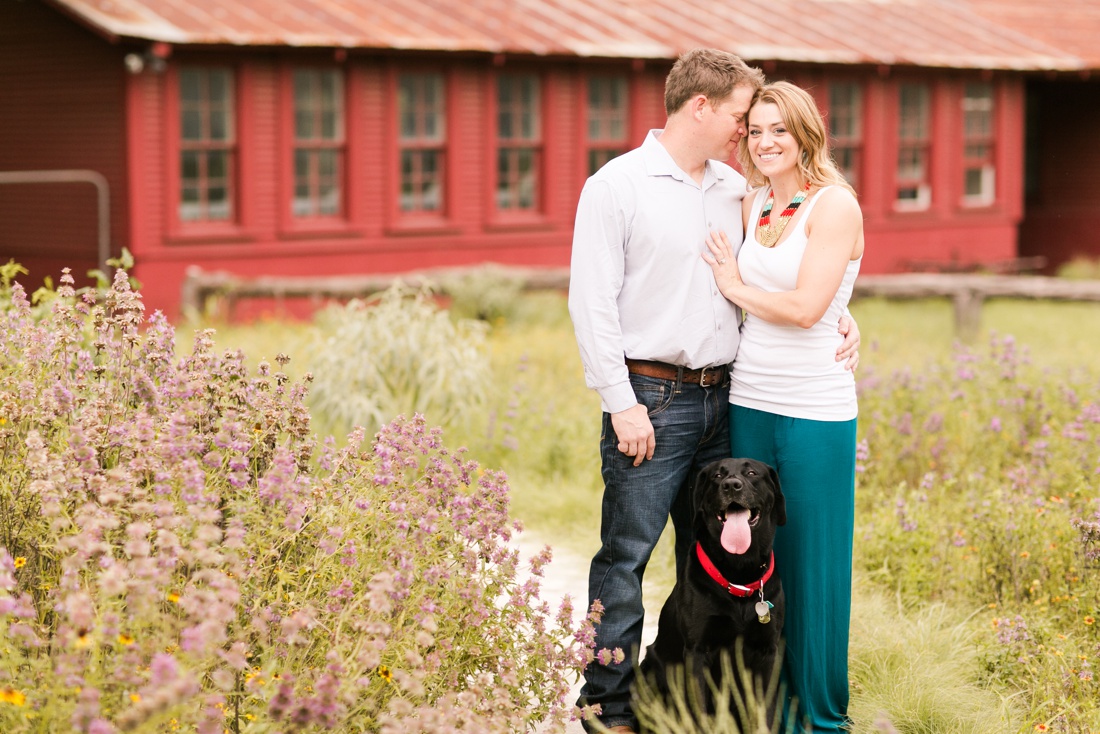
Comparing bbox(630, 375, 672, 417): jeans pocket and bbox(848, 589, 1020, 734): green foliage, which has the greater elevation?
bbox(630, 375, 672, 417): jeans pocket

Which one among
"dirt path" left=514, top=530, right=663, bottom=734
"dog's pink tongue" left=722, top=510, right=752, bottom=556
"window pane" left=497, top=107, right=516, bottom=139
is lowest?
"dirt path" left=514, top=530, right=663, bottom=734

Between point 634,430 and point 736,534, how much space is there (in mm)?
456

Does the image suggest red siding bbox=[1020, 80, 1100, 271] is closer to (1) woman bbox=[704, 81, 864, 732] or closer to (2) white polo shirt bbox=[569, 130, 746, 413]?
(1) woman bbox=[704, 81, 864, 732]

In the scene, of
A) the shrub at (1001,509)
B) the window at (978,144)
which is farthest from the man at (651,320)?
the window at (978,144)

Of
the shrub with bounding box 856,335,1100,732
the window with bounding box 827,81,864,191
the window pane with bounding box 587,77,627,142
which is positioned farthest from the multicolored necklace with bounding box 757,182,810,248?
the window with bounding box 827,81,864,191

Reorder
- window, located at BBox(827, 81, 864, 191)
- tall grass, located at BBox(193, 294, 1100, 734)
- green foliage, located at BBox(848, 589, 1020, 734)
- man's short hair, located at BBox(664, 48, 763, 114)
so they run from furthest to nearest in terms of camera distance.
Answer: window, located at BBox(827, 81, 864, 191) < tall grass, located at BBox(193, 294, 1100, 734) < green foliage, located at BBox(848, 589, 1020, 734) < man's short hair, located at BBox(664, 48, 763, 114)

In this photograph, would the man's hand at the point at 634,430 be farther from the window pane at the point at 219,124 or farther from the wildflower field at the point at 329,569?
the window pane at the point at 219,124

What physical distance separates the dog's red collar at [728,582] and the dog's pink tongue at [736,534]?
0.14 meters

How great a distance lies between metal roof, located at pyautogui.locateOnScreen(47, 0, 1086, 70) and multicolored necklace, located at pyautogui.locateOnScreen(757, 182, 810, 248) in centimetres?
1189

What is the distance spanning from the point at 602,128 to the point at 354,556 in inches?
659

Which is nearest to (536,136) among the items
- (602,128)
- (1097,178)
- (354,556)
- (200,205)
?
(602,128)

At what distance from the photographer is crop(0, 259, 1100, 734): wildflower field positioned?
320 cm

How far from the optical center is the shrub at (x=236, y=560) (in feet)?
10.4

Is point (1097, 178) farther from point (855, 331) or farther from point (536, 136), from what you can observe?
point (855, 331)
